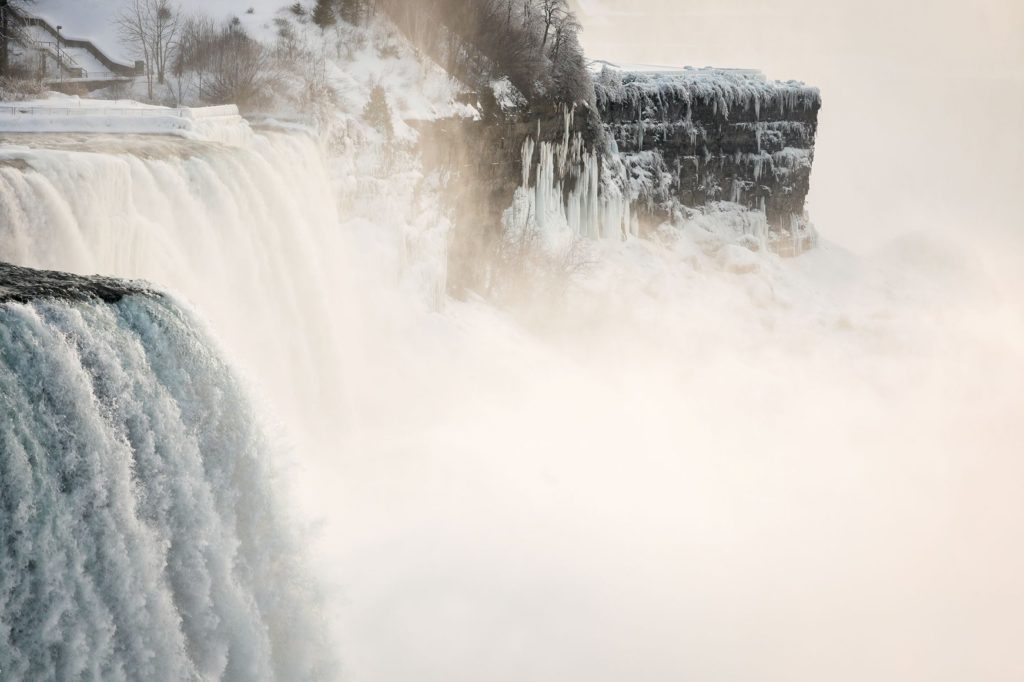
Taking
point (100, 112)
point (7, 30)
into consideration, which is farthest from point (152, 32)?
point (100, 112)

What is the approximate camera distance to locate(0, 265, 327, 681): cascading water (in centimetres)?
585

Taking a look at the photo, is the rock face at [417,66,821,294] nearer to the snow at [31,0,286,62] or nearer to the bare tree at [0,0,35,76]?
the snow at [31,0,286,62]

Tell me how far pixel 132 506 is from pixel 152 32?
16512 mm

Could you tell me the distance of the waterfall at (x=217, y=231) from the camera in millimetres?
9172

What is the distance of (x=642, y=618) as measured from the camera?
12.0 m

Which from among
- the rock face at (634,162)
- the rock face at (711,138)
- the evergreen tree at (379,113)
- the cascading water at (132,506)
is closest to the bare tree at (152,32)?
the evergreen tree at (379,113)

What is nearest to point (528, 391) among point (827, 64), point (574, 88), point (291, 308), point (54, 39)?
point (291, 308)

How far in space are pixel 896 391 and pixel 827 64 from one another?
78690 millimetres

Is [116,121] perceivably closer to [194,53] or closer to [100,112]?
[100,112]

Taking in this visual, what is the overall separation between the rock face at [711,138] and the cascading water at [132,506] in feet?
67.4

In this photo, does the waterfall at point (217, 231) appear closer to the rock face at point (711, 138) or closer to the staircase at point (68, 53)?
the staircase at point (68, 53)

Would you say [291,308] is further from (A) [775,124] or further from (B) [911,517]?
(A) [775,124]

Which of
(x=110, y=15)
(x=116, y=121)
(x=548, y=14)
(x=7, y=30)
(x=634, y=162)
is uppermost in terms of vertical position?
(x=548, y=14)

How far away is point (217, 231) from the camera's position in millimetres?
11812
